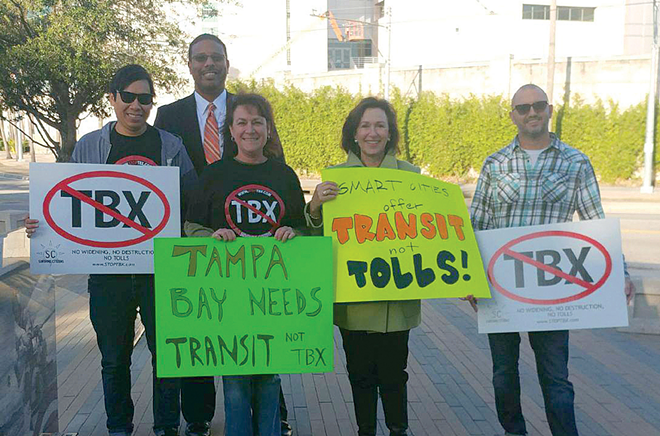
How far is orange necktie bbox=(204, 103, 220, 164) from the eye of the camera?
13.9 feet

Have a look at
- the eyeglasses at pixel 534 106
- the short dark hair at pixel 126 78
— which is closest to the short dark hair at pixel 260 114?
the short dark hair at pixel 126 78

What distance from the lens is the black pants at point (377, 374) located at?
3.76m

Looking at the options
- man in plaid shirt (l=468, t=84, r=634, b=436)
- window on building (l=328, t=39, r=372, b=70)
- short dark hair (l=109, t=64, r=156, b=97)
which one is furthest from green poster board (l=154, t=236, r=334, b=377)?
window on building (l=328, t=39, r=372, b=70)

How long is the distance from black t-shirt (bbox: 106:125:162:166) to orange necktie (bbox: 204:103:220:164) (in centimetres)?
36

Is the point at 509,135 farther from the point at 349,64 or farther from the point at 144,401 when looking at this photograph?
the point at 349,64

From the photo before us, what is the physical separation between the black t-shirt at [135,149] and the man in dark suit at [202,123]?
1.03 feet

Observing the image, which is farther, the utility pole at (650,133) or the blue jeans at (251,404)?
the utility pole at (650,133)

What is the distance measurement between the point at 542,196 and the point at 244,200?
5.33 feet

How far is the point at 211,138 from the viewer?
4.28 metres

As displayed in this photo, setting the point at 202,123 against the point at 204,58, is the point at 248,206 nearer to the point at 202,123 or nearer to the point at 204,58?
the point at 202,123

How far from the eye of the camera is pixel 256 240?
3.46 metres

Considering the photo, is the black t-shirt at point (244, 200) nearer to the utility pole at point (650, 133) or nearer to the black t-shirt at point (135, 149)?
the black t-shirt at point (135, 149)

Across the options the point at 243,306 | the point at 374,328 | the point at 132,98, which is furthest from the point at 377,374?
the point at 132,98

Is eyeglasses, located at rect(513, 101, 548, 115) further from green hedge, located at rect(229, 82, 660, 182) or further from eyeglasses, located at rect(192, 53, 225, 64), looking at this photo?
green hedge, located at rect(229, 82, 660, 182)
